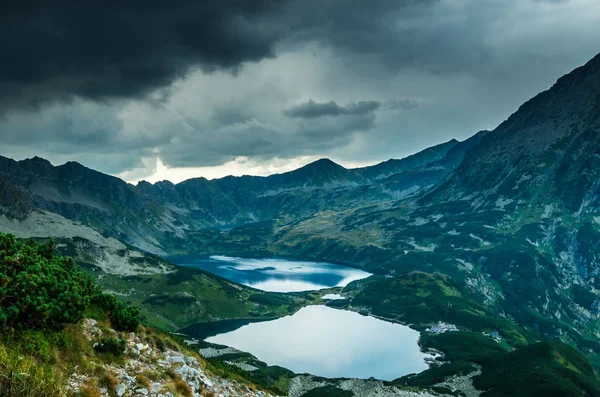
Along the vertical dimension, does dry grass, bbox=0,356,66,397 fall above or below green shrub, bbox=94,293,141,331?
above

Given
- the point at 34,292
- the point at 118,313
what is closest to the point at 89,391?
the point at 34,292

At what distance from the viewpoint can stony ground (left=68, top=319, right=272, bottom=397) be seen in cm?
2553

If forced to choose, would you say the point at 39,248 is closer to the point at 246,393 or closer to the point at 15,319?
the point at 15,319

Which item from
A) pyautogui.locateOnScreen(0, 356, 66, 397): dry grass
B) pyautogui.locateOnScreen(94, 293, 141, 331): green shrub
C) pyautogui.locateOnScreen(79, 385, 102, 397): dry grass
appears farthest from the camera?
pyautogui.locateOnScreen(94, 293, 141, 331): green shrub

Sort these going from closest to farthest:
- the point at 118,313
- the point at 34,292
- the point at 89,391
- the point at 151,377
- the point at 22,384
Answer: the point at 22,384
the point at 89,391
the point at 34,292
the point at 151,377
the point at 118,313

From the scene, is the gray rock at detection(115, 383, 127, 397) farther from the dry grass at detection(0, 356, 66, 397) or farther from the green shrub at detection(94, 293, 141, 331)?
the green shrub at detection(94, 293, 141, 331)

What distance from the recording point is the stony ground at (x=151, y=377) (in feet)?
83.8

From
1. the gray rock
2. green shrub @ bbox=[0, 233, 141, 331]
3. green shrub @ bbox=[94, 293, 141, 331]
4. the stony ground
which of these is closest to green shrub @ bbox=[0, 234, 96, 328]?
green shrub @ bbox=[0, 233, 141, 331]

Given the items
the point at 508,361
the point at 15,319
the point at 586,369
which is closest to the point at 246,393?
the point at 15,319

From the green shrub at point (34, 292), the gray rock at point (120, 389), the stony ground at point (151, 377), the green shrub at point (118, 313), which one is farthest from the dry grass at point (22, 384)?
the green shrub at point (118, 313)

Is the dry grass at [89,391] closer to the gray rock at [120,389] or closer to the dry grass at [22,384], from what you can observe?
the gray rock at [120,389]

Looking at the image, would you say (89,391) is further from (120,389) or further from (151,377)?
(151,377)

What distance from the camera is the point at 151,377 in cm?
2912

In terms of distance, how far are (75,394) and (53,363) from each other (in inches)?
165
